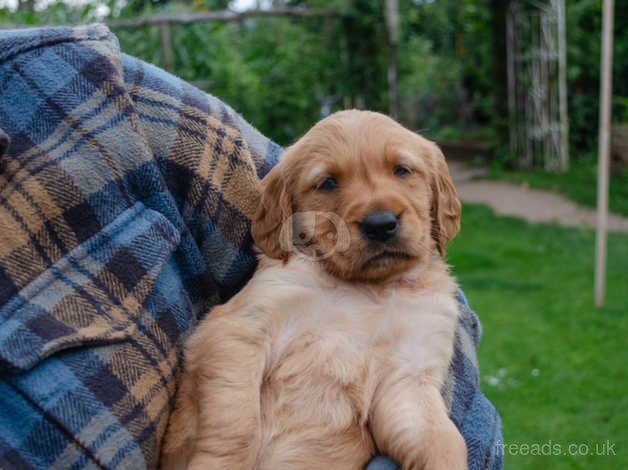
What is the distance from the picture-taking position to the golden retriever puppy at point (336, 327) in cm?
230

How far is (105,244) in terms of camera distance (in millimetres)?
2121

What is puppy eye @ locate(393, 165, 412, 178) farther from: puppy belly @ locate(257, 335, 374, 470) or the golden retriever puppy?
puppy belly @ locate(257, 335, 374, 470)

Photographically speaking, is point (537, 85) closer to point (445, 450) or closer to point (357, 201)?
point (357, 201)

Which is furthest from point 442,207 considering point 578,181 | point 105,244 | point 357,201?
point 578,181

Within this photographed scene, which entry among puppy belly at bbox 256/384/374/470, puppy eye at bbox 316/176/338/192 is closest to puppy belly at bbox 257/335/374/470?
puppy belly at bbox 256/384/374/470

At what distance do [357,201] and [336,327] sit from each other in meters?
0.43

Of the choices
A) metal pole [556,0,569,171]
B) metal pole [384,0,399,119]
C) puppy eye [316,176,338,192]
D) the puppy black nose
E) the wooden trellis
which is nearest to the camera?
the puppy black nose

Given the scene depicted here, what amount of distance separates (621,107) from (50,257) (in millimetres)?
15496

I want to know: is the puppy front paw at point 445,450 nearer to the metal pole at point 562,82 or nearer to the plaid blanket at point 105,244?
the plaid blanket at point 105,244

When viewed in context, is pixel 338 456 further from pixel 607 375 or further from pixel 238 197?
pixel 607 375

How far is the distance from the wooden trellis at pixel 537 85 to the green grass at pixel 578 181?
44 cm

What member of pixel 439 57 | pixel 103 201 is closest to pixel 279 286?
pixel 103 201

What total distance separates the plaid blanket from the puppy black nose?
14.7 inches

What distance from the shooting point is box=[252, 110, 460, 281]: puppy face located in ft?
8.52
